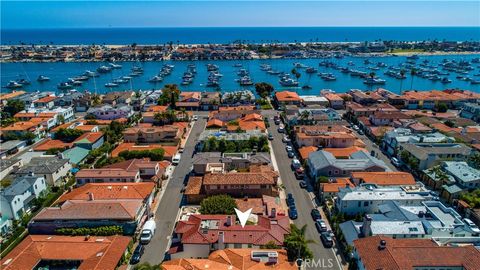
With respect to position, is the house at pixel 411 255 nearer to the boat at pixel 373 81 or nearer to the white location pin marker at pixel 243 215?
the white location pin marker at pixel 243 215

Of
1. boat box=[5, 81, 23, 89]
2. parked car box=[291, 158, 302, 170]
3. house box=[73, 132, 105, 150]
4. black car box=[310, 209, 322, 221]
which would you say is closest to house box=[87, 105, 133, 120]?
house box=[73, 132, 105, 150]

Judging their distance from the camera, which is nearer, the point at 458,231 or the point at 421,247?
the point at 421,247

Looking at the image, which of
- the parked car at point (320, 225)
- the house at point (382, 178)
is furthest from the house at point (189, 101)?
the parked car at point (320, 225)

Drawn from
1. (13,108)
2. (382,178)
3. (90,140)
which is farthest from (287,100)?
(13,108)

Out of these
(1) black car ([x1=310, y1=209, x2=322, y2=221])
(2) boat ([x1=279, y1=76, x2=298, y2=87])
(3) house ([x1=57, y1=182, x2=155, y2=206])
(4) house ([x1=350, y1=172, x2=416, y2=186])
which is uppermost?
(2) boat ([x1=279, y1=76, x2=298, y2=87])

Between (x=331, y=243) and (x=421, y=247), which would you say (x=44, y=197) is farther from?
(x=421, y=247)

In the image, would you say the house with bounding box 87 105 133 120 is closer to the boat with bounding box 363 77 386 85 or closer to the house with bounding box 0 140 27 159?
the house with bounding box 0 140 27 159

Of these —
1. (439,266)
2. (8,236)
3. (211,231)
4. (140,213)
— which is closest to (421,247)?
(439,266)
